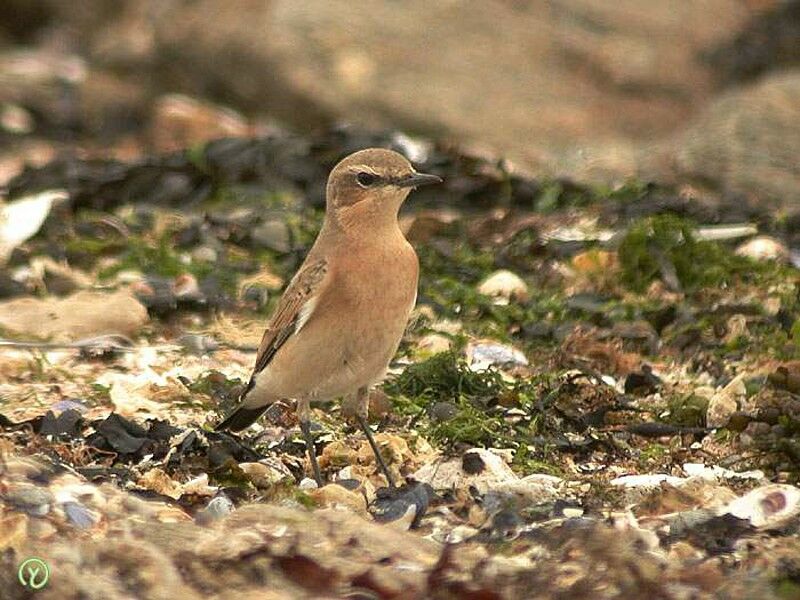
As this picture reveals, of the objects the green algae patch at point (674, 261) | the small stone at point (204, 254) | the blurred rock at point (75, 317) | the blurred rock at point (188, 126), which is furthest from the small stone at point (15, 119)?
the green algae patch at point (674, 261)

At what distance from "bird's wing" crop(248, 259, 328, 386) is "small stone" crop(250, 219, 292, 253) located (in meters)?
2.84

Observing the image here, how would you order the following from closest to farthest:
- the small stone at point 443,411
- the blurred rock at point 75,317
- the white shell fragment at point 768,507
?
1. the white shell fragment at point 768,507
2. the small stone at point 443,411
3. the blurred rock at point 75,317

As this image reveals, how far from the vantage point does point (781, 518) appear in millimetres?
5879

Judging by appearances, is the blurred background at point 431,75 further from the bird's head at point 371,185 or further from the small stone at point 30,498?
the small stone at point 30,498

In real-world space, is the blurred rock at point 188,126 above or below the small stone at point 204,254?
below

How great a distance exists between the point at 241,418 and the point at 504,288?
259cm

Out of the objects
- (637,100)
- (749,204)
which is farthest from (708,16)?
(749,204)

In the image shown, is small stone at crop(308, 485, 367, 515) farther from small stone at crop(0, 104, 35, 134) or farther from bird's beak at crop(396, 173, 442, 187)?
small stone at crop(0, 104, 35, 134)

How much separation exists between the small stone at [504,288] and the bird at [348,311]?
2117 mm

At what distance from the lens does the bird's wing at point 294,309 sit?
6820mm

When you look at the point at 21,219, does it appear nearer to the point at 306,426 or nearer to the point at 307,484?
the point at 306,426

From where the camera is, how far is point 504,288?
920 centimetres

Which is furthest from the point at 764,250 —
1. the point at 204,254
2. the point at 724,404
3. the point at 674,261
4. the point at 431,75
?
the point at 431,75

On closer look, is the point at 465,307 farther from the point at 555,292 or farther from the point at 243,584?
the point at 243,584
